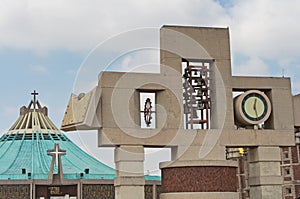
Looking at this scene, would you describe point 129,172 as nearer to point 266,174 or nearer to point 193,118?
point 193,118

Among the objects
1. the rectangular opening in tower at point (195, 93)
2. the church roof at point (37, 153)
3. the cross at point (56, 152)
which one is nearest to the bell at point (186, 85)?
the rectangular opening in tower at point (195, 93)

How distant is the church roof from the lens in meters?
37.2

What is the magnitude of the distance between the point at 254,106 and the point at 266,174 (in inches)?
97.3

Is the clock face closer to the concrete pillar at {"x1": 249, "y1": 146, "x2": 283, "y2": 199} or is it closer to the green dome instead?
the concrete pillar at {"x1": 249, "y1": 146, "x2": 283, "y2": 199}

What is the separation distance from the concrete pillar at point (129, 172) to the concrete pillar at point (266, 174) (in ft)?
13.8

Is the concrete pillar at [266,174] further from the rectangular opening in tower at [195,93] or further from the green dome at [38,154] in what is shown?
the green dome at [38,154]

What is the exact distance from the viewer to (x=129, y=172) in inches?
727

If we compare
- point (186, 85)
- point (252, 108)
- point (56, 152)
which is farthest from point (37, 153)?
point (252, 108)

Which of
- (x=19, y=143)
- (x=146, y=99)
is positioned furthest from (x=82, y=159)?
(x=146, y=99)

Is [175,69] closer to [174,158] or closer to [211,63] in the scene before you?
[211,63]

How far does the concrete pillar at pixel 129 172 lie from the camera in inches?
725

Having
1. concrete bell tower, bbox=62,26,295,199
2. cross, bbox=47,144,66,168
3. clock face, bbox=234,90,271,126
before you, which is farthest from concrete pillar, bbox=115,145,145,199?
cross, bbox=47,144,66,168

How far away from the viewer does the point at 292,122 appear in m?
20.3

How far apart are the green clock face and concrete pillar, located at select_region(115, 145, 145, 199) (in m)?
4.28
